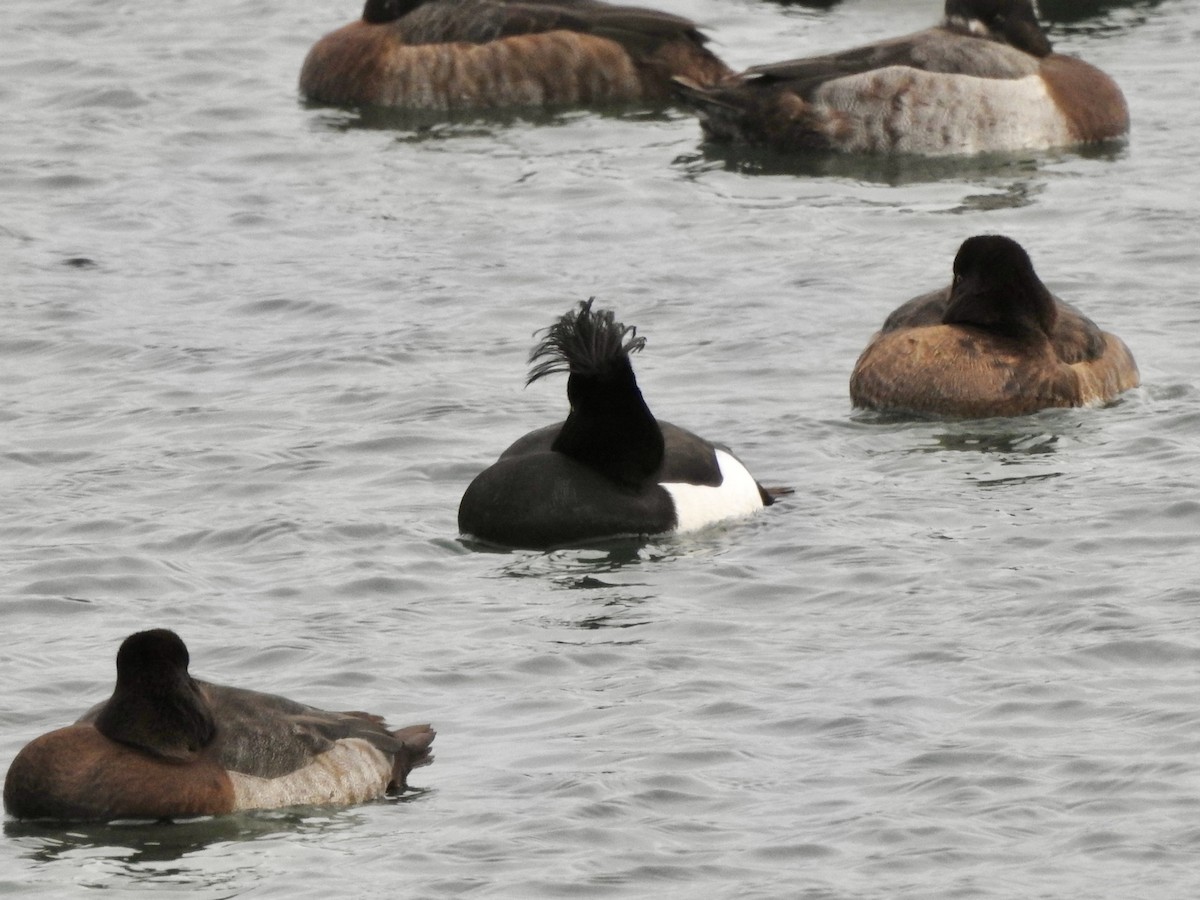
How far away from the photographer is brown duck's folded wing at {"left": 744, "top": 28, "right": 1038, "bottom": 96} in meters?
22.4

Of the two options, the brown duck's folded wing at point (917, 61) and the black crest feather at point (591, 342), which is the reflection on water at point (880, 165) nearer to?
the brown duck's folded wing at point (917, 61)

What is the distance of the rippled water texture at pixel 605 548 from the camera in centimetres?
1048

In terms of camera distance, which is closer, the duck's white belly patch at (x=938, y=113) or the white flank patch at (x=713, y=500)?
the white flank patch at (x=713, y=500)

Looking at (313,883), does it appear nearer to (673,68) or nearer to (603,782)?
(603,782)

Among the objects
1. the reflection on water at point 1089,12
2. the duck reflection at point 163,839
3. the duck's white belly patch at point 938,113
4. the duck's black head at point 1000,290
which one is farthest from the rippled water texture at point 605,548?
the duck's black head at point 1000,290

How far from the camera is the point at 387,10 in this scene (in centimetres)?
2473

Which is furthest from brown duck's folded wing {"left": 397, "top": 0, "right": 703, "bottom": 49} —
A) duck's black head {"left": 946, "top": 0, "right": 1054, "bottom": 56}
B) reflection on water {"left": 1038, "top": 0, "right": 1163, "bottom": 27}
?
reflection on water {"left": 1038, "top": 0, "right": 1163, "bottom": 27}

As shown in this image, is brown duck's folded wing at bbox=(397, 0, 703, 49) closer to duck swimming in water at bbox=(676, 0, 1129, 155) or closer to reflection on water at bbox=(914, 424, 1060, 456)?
duck swimming in water at bbox=(676, 0, 1129, 155)

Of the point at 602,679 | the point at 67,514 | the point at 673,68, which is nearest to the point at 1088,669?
the point at 602,679

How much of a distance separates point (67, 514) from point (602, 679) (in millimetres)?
3797

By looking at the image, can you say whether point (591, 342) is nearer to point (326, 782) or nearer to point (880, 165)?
point (326, 782)

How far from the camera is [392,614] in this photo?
13.1m

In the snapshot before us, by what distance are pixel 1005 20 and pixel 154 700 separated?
13.8 metres

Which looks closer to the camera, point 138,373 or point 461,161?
point 138,373
